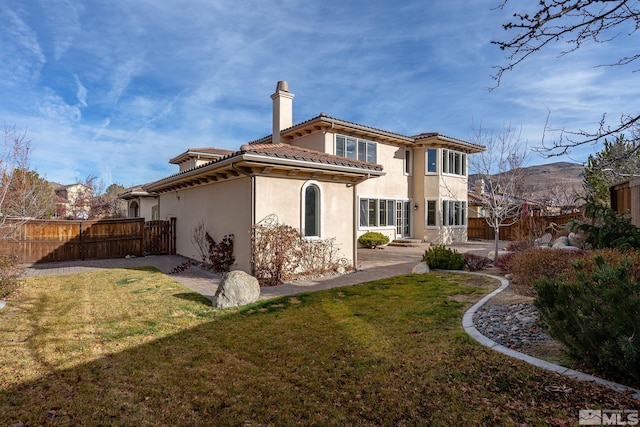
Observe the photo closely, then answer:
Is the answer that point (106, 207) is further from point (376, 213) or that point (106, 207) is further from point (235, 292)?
point (235, 292)

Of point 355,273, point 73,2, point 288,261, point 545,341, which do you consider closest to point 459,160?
point 355,273

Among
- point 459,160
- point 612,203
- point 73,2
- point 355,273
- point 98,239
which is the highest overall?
point 73,2

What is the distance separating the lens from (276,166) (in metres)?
9.62

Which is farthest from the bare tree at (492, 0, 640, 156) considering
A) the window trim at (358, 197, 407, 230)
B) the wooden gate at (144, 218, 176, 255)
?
the wooden gate at (144, 218, 176, 255)

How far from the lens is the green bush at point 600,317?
10.6ft

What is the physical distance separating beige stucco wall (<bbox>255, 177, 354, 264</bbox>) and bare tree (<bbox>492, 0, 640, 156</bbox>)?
7.25 meters

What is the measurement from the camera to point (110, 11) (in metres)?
9.96

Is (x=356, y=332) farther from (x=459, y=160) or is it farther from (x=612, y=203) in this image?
(x=459, y=160)

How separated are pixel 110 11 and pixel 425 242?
19.6 meters

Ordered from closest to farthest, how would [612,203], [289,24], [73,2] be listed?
[73,2]
[612,203]
[289,24]

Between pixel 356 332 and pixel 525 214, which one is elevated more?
pixel 525 214

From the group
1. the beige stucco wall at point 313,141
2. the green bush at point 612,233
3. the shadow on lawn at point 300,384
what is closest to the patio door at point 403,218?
the beige stucco wall at point 313,141

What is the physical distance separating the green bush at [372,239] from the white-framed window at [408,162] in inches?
210

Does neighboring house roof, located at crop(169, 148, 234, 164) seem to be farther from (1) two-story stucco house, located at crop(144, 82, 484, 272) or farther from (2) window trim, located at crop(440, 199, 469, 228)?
(2) window trim, located at crop(440, 199, 469, 228)
